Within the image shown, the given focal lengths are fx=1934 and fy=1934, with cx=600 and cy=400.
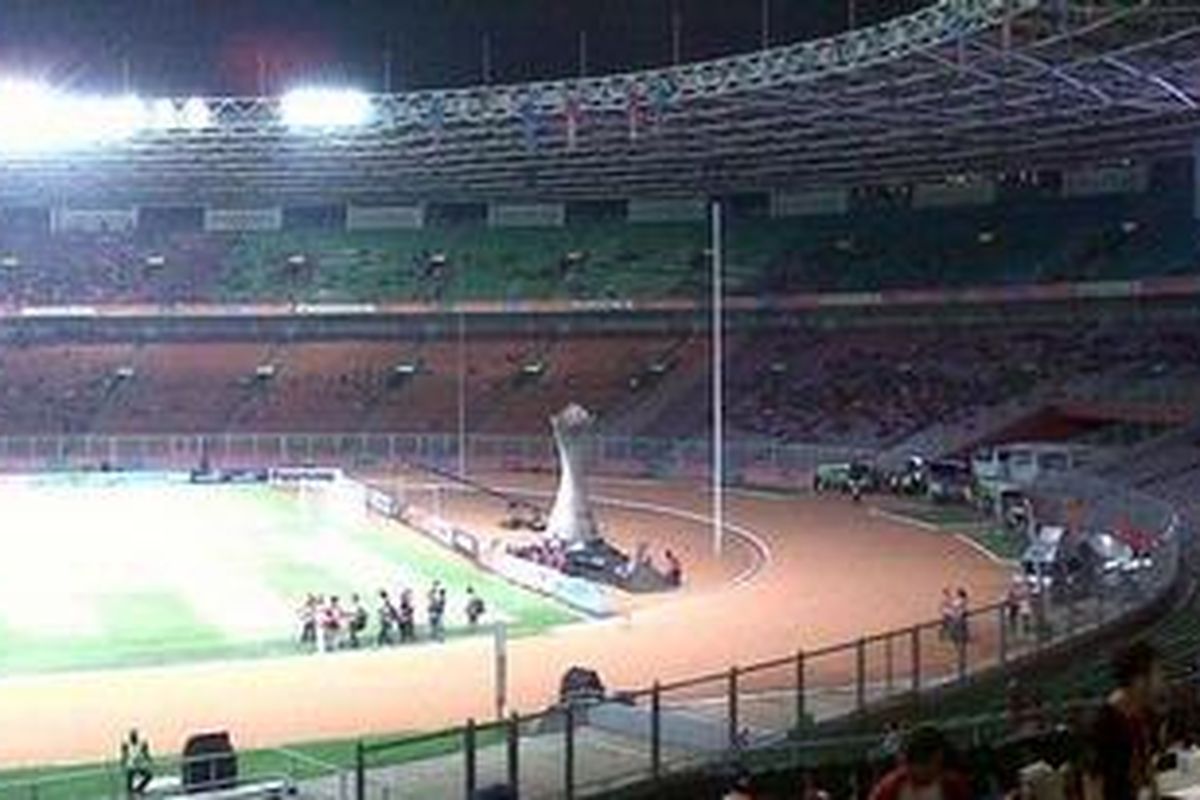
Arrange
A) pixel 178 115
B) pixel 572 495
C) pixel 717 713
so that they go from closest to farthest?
pixel 717 713
pixel 572 495
pixel 178 115

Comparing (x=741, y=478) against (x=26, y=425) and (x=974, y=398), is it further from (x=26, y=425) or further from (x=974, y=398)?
(x=26, y=425)

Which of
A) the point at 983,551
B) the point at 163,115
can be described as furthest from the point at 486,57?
the point at 983,551

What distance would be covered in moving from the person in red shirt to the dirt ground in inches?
680

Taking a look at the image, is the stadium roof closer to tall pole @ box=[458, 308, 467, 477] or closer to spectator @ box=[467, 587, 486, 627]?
tall pole @ box=[458, 308, 467, 477]

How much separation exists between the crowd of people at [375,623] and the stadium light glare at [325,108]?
30.2 metres

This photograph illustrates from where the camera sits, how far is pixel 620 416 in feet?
271

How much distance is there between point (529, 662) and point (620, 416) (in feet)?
160

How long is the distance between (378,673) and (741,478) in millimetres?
39836

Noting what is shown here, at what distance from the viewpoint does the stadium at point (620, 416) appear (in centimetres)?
2319

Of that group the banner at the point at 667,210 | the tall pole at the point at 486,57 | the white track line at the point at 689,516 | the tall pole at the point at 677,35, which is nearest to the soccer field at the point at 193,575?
the white track line at the point at 689,516

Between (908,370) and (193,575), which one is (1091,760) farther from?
(908,370)

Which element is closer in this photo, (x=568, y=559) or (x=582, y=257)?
(x=568, y=559)

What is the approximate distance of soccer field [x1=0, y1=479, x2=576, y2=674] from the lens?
37.3 meters

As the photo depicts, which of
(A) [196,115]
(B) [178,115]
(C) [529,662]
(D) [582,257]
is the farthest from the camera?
(D) [582,257]
